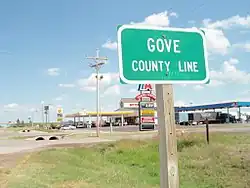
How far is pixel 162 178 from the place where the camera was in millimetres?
2791

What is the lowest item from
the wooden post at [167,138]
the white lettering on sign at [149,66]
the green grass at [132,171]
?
the green grass at [132,171]

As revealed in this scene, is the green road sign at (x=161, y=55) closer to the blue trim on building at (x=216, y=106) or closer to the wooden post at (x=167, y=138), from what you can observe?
the wooden post at (x=167, y=138)

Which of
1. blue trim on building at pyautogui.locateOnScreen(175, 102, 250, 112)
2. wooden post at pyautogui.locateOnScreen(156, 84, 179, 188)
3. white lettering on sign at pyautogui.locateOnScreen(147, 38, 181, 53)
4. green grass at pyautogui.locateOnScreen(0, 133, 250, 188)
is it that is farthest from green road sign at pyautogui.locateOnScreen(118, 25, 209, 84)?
blue trim on building at pyautogui.locateOnScreen(175, 102, 250, 112)

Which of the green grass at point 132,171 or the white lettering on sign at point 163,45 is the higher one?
the white lettering on sign at point 163,45

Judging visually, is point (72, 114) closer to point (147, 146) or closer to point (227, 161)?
point (147, 146)

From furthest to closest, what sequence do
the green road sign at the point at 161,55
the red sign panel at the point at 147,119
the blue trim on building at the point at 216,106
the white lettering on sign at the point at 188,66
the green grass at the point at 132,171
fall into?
the blue trim on building at the point at 216,106
the red sign panel at the point at 147,119
the green grass at the point at 132,171
the white lettering on sign at the point at 188,66
the green road sign at the point at 161,55

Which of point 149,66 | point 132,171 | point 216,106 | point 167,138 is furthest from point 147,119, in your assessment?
point 216,106

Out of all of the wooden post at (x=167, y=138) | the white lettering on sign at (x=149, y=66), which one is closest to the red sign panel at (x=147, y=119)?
the wooden post at (x=167, y=138)

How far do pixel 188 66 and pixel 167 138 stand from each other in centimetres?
59

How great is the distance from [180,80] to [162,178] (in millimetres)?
783

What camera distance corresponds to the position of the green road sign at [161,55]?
2.65m

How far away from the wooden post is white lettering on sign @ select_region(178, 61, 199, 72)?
17 centimetres

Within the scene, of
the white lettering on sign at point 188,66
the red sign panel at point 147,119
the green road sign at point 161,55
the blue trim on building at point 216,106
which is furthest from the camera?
the blue trim on building at point 216,106

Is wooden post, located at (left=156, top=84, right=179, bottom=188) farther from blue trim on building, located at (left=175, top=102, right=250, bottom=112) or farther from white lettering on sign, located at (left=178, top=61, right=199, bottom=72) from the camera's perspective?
blue trim on building, located at (left=175, top=102, right=250, bottom=112)
